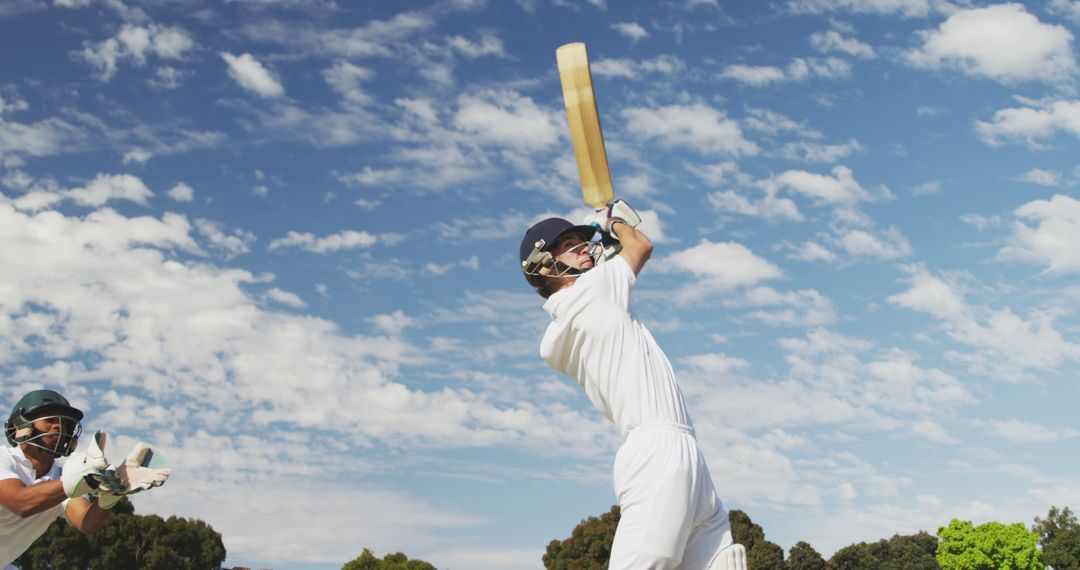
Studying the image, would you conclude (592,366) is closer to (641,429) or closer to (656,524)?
(641,429)

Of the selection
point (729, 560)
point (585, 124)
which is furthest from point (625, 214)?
point (729, 560)

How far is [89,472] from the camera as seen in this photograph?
7.89 meters

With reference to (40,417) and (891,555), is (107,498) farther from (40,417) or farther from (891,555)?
(891,555)

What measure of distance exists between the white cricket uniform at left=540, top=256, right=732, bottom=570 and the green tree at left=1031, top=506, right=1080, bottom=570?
8402cm

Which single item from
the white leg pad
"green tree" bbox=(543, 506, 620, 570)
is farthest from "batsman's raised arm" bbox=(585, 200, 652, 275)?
"green tree" bbox=(543, 506, 620, 570)

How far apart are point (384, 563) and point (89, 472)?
59.1 m

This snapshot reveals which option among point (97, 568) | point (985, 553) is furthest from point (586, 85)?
point (985, 553)

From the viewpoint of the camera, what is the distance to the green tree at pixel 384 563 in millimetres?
63438

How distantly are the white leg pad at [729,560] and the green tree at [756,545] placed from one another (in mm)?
57974

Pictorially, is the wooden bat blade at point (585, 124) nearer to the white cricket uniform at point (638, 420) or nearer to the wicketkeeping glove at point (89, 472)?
the white cricket uniform at point (638, 420)

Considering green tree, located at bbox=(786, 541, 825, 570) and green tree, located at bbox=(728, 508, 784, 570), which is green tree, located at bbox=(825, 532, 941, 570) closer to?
green tree, located at bbox=(786, 541, 825, 570)

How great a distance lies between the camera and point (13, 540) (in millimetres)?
8742

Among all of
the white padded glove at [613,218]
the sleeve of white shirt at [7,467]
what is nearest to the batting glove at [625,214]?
the white padded glove at [613,218]

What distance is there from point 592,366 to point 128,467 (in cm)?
403
